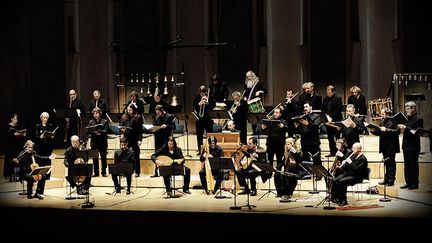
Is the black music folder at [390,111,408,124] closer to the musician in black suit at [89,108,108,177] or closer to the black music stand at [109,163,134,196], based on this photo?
the black music stand at [109,163,134,196]

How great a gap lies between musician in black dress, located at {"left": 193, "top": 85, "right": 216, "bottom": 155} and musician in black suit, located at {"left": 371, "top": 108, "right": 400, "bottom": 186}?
396 cm

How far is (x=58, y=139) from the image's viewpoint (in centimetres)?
1989

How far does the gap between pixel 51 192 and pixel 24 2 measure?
5.52 m

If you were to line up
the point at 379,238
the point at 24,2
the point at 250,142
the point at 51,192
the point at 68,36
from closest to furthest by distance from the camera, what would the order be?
the point at 379,238, the point at 250,142, the point at 51,192, the point at 24,2, the point at 68,36

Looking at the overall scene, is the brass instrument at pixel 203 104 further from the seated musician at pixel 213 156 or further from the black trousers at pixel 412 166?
the black trousers at pixel 412 166

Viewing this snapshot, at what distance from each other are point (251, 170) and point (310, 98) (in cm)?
229

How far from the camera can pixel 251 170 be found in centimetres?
1564

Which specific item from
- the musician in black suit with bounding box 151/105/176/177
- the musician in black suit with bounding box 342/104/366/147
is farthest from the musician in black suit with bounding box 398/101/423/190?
the musician in black suit with bounding box 151/105/176/177

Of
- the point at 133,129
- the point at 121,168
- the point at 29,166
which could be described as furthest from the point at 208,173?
the point at 29,166

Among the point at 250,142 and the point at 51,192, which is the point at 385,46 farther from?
the point at 51,192

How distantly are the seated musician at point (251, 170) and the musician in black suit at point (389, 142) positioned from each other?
2.23 metres

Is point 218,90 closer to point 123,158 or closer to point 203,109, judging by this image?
point 203,109

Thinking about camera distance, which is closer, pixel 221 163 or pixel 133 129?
pixel 221 163

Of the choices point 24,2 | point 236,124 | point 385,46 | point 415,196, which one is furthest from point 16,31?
point 415,196
